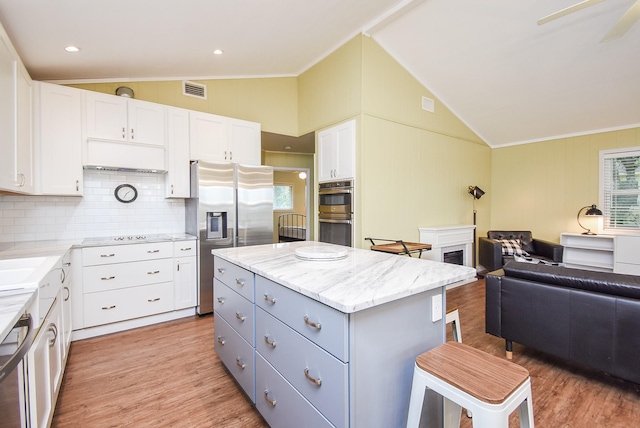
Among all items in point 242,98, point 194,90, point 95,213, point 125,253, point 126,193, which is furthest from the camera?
point 242,98

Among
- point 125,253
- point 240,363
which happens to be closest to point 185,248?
point 125,253

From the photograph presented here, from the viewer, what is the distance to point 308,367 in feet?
4.40

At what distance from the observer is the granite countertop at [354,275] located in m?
1.20

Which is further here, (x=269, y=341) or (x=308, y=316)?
(x=269, y=341)

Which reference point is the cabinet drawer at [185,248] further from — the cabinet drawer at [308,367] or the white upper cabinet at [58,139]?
the cabinet drawer at [308,367]

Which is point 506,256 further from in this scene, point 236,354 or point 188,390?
point 188,390

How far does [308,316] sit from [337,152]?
9.94ft

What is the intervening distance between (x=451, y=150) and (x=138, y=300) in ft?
16.6

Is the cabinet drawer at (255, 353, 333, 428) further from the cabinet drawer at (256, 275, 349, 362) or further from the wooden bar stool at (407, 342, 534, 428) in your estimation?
the wooden bar stool at (407, 342, 534, 428)

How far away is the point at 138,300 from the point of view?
10.4ft

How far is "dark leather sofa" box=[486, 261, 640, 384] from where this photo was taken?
192 centimetres

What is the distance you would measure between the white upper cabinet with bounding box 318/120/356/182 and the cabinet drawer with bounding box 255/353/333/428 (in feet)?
8.77

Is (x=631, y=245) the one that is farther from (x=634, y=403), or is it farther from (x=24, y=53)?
(x=24, y=53)

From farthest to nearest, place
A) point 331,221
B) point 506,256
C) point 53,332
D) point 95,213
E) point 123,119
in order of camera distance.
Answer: point 506,256 < point 331,221 < point 95,213 < point 123,119 < point 53,332
